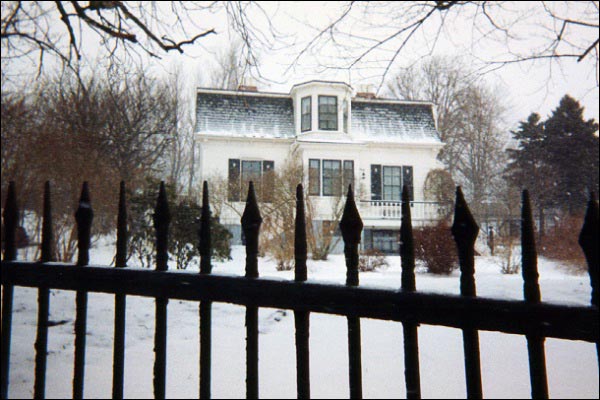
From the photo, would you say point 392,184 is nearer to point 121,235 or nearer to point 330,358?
point 330,358

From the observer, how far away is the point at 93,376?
9.65 feet

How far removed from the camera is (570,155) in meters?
3.17

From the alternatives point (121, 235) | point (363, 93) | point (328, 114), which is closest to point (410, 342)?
point (121, 235)

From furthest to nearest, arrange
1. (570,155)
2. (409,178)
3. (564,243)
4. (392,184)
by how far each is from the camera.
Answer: (392,184) < (409,178) < (570,155) < (564,243)

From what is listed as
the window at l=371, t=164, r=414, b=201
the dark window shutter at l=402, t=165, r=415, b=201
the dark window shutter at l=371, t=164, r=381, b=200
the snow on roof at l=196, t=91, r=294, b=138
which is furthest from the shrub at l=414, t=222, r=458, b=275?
the snow on roof at l=196, t=91, r=294, b=138

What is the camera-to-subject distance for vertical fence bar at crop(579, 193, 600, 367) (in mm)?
874

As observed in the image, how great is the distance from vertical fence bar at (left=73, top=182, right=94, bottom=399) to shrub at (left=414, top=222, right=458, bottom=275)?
103 inches

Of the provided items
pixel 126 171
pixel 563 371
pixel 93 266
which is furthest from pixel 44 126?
pixel 563 371

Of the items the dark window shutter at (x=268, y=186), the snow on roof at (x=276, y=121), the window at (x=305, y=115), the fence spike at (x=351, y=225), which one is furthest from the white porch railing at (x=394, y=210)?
the window at (x=305, y=115)

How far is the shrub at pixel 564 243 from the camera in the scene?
2.59 m

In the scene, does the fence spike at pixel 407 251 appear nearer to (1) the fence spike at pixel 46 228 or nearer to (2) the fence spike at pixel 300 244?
(2) the fence spike at pixel 300 244

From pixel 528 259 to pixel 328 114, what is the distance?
1265 cm

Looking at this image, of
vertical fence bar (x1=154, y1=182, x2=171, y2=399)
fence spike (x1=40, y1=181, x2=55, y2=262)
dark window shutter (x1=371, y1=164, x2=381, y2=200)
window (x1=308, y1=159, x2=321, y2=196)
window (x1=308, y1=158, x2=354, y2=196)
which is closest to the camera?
vertical fence bar (x1=154, y1=182, x2=171, y2=399)

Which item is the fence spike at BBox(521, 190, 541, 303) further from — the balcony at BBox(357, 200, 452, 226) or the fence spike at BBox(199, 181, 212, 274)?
the balcony at BBox(357, 200, 452, 226)
